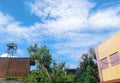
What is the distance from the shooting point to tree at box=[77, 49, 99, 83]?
37.8 meters

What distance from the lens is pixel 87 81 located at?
123ft

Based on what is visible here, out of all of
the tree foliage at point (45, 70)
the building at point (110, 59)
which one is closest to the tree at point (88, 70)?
the tree foliage at point (45, 70)

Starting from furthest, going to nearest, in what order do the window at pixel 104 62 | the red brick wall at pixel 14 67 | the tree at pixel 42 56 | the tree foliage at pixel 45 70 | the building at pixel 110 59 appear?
the red brick wall at pixel 14 67 < the tree at pixel 42 56 < the tree foliage at pixel 45 70 < the window at pixel 104 62 < the building at pixel 110 59

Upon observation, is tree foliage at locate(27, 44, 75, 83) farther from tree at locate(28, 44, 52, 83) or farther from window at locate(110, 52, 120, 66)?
window at locate(110, 52, 120, 66)

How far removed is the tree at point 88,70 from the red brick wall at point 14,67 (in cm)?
1026

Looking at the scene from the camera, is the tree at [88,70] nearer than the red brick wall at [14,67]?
Yes

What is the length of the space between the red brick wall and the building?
1944 cm

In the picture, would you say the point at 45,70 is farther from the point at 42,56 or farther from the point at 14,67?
the point at 14,67

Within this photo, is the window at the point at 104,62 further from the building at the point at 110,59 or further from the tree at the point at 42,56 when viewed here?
the tree at the point at 42,56

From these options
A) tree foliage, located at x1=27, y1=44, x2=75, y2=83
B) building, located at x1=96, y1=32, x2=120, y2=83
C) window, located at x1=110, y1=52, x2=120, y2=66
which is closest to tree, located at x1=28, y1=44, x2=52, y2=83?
tree foliage, located at x1=27, y1=44, x2=75, y2=83

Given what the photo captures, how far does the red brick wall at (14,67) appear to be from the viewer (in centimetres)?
4494

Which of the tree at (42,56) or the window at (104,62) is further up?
the tree at (42,56)

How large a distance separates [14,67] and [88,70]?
1466cm

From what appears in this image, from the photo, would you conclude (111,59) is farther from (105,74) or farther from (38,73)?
(38,73)
